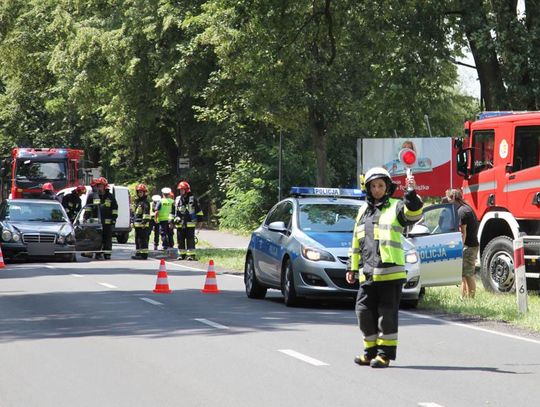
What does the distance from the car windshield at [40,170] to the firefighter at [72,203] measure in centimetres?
1217

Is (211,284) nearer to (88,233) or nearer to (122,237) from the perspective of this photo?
(88,233)

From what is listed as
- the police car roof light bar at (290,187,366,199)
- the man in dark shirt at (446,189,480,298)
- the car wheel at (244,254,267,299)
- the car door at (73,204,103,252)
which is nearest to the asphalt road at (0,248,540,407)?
the car wheel at (244,254,267,299)

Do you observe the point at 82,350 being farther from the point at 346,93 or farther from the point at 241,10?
the point at 346,93

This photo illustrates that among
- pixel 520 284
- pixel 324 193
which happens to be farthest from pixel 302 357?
pixel 324 193

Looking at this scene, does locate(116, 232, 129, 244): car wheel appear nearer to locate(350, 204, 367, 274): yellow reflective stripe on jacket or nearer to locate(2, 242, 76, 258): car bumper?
locate(2, 242, 76, 258): car bumper

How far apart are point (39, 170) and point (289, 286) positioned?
2952 centimetres

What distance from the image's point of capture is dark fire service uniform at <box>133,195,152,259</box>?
29656mm

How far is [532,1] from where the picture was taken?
26.7m

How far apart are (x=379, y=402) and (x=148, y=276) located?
15.5 m

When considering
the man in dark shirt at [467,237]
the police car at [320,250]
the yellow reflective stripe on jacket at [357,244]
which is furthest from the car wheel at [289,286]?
the yellow reflective stripe on jacket at [357,244]

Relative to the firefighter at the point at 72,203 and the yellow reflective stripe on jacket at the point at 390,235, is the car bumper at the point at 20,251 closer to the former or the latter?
the firefighter at the point at 72,203

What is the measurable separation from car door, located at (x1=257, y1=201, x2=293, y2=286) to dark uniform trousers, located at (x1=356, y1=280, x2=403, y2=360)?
20.7ft

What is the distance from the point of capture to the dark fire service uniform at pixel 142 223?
29.7m

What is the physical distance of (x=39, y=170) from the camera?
44781mm
